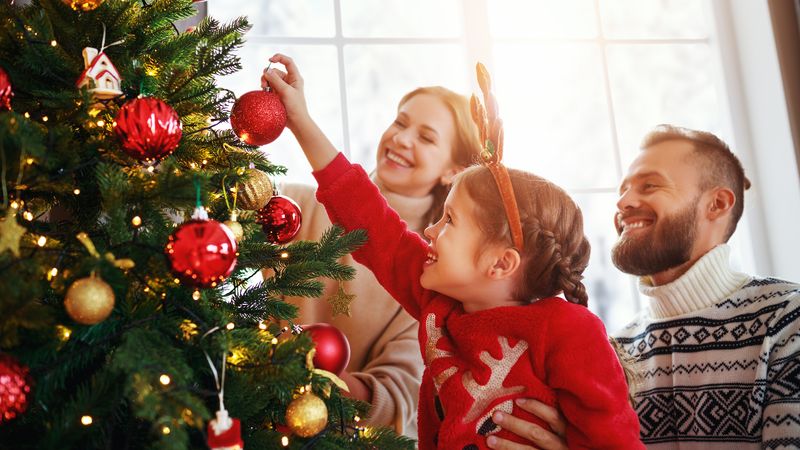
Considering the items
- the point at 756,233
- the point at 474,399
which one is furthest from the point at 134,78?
the point at 756,233

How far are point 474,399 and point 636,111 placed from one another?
187 centimetres

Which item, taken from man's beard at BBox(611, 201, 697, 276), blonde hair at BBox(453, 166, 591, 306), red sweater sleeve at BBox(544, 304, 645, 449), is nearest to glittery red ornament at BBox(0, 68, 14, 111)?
blonde hair at BBox(453, 166, 591, 306)

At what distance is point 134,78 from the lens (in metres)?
0.94

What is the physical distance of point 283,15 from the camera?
93.3 inches

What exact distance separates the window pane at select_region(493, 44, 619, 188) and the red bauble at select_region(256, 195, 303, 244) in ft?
Answer: 4.95

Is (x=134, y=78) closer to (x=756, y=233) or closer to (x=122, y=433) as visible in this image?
(x=122, y=433)

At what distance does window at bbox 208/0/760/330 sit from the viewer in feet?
7.79

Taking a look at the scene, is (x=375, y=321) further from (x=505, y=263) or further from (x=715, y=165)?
(x=715, y=165)

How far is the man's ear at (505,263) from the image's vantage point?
117cm

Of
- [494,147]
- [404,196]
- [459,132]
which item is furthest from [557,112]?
[494,147]

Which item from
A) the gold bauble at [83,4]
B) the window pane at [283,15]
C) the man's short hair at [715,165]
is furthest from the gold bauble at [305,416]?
the window pane at [283,15]

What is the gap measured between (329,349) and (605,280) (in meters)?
1.65

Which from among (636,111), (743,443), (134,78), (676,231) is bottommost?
(743,443)

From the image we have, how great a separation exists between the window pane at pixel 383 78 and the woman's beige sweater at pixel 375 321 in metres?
0.47
